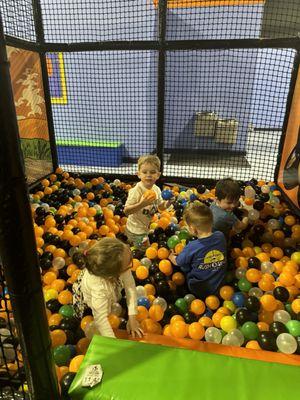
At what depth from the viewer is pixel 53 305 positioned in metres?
2.25

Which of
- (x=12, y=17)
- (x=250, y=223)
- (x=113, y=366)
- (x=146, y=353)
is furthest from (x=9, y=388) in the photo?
(x=12, y=17)

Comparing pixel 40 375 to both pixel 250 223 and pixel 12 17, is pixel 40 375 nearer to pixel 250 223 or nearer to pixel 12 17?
pixel 250 223

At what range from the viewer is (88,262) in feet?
5.93

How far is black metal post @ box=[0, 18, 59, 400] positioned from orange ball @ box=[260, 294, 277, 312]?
4.83ft

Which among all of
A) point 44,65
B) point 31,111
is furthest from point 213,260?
point 44,65

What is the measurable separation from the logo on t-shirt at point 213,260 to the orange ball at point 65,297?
894mm

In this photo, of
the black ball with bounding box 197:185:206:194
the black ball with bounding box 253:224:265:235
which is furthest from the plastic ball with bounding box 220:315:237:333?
the black ball with bounding box 197:185:206:194

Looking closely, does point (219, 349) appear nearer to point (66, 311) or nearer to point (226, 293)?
point (226, 293)

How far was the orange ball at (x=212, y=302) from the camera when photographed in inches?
89.2

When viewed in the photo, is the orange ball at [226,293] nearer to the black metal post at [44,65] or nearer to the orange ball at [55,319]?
the orange ball at [55,319]

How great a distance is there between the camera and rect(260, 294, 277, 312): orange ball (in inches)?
86.6

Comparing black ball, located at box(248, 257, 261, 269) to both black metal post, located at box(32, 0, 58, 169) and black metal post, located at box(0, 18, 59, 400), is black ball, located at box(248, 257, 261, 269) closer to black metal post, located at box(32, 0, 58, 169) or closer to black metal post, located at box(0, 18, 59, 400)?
black metal post, located at box(0, 18, 59, 400)

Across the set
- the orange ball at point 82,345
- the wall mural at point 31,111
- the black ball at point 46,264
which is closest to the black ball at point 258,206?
the black ball at point 46,264

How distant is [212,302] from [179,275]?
342mm
